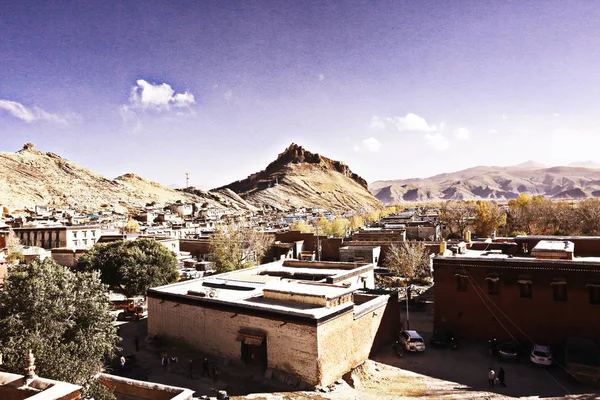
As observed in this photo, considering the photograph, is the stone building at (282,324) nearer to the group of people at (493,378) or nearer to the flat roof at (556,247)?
the group of people at (493,378)

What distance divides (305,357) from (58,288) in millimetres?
10701

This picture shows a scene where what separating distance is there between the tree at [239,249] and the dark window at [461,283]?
21.1 meters

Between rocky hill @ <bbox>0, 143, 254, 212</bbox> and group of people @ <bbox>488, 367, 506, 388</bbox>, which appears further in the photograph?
rocky hill @ <bbox>0, 143, 254, 212</bbox>

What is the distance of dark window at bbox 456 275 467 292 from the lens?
82.2ft

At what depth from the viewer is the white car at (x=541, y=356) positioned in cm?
2039

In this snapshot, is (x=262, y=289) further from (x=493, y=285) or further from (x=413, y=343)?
(x=493, y=285)

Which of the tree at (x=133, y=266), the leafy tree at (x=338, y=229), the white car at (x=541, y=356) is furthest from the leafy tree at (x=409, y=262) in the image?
the leafy tree at (x=338, y=229)

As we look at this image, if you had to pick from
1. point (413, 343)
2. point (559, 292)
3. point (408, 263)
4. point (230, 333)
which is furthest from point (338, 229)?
point (230, 333)

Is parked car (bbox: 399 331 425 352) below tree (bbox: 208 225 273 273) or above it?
below

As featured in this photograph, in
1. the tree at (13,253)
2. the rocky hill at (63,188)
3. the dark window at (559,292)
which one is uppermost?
the rocky hill at (63,188)

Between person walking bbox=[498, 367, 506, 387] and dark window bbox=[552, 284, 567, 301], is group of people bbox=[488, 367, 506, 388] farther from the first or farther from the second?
dark window bbox=[552, 284, 567, 301]

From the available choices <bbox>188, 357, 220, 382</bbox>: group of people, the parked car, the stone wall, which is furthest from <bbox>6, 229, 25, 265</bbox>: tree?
the parked car

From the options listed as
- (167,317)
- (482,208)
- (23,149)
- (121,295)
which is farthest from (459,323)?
(23,149)

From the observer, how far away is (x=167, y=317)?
23453 millimetres
